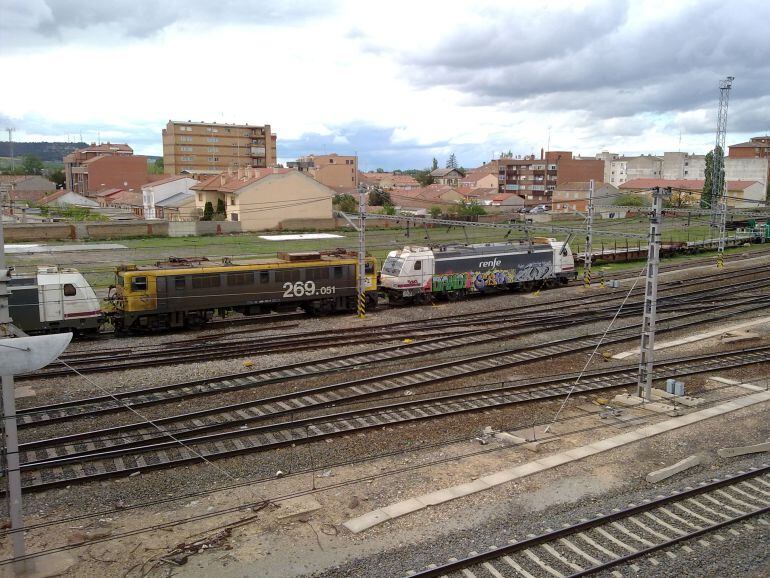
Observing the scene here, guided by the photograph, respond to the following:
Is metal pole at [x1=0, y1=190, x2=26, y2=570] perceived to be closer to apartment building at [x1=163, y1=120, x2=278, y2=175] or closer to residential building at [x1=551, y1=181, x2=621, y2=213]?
residential building at [x1=551, y1=181, x2=621, y2=213]

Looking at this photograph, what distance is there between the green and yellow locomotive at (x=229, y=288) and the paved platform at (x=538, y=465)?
53.0 ft

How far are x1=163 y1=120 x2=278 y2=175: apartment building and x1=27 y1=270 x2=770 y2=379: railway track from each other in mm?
96453

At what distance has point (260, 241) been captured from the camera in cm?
6022

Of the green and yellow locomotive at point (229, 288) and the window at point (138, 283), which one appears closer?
the window at point (138, 283)

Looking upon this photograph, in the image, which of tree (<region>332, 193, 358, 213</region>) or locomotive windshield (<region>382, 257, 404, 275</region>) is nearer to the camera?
locomotive windshield (<region>382, 257, 404, 275</region>)

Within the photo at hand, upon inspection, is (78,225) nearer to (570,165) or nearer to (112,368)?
(112,368)

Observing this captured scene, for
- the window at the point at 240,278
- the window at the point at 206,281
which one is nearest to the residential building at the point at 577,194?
the window at the point at 240,278

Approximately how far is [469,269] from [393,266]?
3.95 m

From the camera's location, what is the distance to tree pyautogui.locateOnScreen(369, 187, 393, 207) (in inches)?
3722

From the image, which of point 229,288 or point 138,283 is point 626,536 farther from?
point 138,283

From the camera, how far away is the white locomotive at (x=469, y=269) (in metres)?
31.0

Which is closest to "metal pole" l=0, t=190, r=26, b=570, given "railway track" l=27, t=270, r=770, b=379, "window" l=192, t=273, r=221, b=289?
"railway track" l=27, t=270, r=770, b=379

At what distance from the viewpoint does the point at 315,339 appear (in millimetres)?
23469

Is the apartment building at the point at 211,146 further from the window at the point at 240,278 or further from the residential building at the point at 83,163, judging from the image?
the window at the point at 240,278
